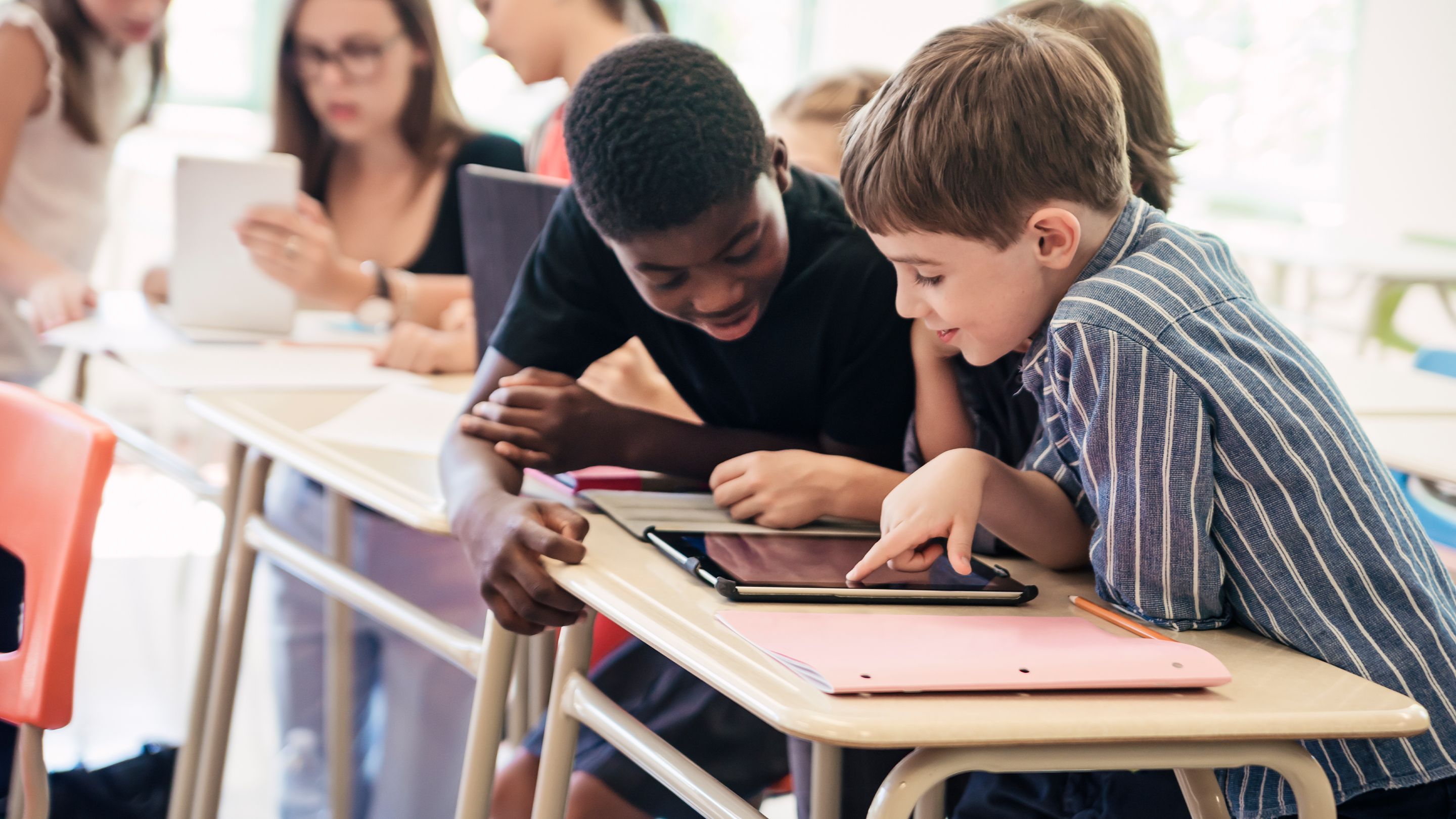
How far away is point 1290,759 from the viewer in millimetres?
756

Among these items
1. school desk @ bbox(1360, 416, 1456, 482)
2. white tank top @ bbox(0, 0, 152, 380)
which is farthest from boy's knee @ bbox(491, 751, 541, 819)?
white tank top @ bbox(0, 0, 152, 380)

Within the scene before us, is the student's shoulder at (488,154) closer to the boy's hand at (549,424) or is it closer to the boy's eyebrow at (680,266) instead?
the boy's hand at (549,424)

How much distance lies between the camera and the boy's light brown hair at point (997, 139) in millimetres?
855

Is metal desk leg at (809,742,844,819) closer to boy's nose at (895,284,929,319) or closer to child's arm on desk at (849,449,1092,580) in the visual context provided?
child's arm on desk at (849,449,1092,580)

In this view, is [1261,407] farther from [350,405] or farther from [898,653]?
[350,405]

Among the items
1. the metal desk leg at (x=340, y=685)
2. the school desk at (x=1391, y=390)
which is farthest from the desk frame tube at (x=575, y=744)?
the school desk at (x=1391, y=390)

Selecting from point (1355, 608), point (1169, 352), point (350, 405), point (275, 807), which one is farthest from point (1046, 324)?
point (275, 807)

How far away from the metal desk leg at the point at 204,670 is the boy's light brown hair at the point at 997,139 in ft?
3.25

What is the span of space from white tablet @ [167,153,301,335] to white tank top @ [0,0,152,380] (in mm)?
404

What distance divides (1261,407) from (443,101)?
69.0 inches

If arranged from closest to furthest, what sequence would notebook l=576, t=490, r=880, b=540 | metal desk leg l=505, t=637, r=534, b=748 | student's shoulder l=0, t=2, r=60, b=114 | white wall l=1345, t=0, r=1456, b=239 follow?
notebook l=576, t=490, r=880, b=540
metal desk leg l=505, t=637, r=534, b=748
student's shoulder l=0, t=2, r=60, b=114
white wall l=1345, t=0, r=1456, b=239

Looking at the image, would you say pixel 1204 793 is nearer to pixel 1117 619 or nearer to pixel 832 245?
pixel 1117 619

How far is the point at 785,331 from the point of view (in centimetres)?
122

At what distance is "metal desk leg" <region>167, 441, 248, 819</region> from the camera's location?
1547mm
